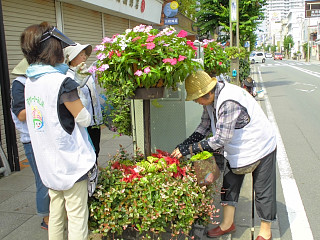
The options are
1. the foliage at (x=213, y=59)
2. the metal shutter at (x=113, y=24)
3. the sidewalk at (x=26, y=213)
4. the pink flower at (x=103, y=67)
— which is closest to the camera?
the pink flower at (x=103, y=67)

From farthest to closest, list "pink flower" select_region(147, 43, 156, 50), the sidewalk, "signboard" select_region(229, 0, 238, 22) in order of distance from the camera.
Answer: "signboard" select_region(229, 0, 238, 22) → the sidewalk → "pink flower" select_region(147, 43, 156, 50)

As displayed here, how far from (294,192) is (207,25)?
1286 centimetres

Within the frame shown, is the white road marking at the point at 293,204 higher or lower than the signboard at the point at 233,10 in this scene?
lower

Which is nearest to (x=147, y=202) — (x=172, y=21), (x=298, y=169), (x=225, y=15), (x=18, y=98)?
(x=18, y=98)

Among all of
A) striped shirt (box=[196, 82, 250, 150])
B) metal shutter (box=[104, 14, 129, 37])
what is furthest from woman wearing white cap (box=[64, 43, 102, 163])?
metal shutter (box=[104, 14, 129, 37])

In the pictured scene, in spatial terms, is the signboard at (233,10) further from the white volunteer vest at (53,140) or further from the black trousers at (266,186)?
the white volunteer vest at (53,140)

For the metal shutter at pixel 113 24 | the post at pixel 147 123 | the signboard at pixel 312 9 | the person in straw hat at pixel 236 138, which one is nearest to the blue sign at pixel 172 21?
the metal shutter at pixel 113 24

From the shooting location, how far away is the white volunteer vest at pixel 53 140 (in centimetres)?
230

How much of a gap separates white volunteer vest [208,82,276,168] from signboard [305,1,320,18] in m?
74.0

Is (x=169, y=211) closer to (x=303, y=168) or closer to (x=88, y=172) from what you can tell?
(x=88, y=172)

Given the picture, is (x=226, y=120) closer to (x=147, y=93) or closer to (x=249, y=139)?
(x=249, y=139)

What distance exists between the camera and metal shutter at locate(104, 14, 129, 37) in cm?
1058

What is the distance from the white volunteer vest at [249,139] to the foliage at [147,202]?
1.44 ft

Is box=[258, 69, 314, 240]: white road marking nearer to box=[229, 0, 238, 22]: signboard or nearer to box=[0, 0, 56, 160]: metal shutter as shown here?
box=[0, 0, 56, 160]: metal shutter
